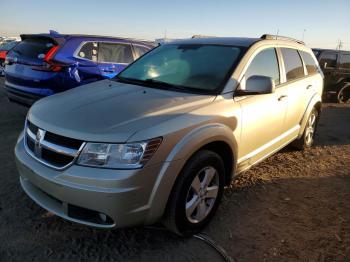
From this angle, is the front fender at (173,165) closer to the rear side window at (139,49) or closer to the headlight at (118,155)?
the headlight at (118,155)

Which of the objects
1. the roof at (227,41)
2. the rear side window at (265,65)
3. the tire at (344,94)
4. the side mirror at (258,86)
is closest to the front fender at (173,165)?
the side mirror at (258,86)

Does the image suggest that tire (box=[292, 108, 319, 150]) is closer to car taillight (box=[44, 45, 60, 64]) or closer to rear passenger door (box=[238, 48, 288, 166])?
rear passenger door (box=[238, 48, 288, 166])

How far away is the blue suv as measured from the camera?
614 cm

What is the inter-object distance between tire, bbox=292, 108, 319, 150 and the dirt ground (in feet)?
2.91

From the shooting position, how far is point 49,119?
118 inches

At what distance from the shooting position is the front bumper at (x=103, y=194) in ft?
8.46

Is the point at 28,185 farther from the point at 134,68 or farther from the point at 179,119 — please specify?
the point at 134,68

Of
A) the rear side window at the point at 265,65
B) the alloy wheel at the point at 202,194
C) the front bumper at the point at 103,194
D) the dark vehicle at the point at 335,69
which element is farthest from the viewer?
the dark vehicle at the point at 335,69

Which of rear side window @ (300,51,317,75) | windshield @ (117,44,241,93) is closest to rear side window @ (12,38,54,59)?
windshield @ (117,44,241,93)

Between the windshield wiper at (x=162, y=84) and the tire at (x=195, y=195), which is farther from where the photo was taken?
the windshield wiper at (x=162, y=84)

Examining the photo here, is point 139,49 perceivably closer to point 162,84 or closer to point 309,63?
point 309,63

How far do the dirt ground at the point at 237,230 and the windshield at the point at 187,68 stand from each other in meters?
1.36

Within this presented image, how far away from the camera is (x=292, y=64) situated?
4.95 meters

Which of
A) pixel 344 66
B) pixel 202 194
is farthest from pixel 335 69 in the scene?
pixel 202 194
